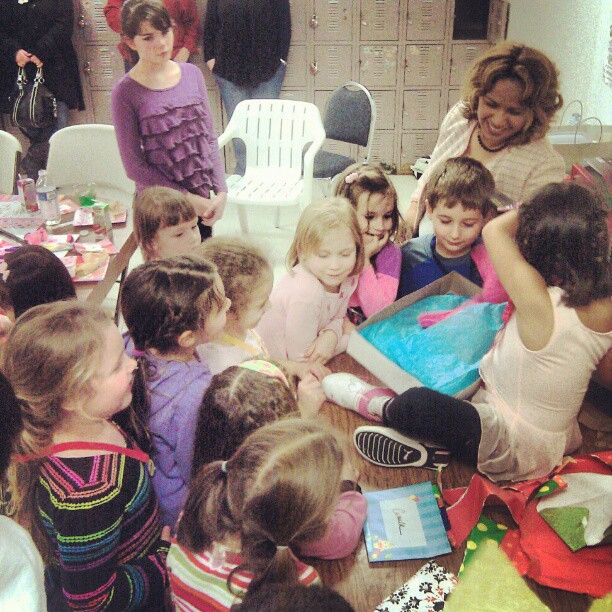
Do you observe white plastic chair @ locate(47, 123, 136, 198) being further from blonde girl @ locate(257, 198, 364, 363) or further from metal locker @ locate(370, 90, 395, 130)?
metal locker @ locate(370, 90, 395, 130)

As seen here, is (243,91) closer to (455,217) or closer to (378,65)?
(378,65)

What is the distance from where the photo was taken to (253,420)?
3.88 feet

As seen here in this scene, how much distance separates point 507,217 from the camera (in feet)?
5.01

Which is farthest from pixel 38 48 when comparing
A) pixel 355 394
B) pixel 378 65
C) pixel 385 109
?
pixel 355 394

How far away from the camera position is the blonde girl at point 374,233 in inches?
75.1

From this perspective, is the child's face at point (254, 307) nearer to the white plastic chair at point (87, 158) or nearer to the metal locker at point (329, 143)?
the white plastic chair at point (87, 158)

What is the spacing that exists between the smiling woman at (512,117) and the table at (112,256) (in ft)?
3.76

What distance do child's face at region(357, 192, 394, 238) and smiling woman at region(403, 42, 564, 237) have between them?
225 millimetres

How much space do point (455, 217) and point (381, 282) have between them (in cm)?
32

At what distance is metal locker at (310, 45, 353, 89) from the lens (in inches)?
181

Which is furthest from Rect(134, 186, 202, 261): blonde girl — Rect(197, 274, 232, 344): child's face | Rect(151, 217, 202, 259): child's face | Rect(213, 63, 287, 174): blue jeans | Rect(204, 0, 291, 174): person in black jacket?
Rect(213, 63, 287, 174): blue jeans

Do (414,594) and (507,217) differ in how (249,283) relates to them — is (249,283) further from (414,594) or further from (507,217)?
(414,594)

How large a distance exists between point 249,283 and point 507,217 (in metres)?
0.69

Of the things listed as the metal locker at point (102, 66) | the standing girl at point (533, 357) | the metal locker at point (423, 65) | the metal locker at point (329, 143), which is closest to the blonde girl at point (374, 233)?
the standing girl at point (533, 357)
